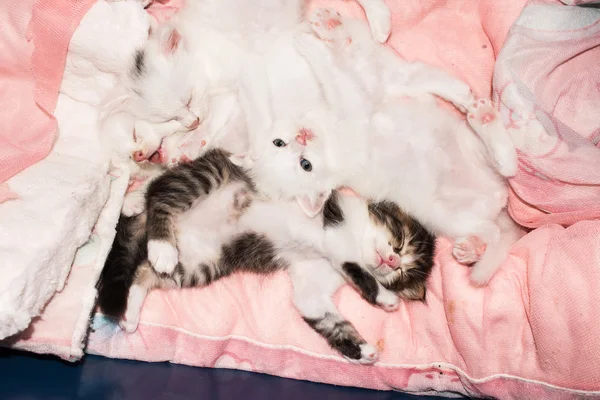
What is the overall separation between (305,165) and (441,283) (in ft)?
2.11

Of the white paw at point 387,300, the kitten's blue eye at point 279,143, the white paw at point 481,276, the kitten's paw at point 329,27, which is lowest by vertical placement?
the white paw at point 387,300

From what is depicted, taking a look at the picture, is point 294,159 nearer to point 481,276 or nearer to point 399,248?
point 399,248

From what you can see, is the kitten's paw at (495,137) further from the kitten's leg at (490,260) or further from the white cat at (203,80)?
the white cat at (203,80)

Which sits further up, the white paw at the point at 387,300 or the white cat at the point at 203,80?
the white cat at the point at 203,80

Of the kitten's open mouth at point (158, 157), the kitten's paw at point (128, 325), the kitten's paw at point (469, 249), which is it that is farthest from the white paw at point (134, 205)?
the kitten's paw at point (469, 249)

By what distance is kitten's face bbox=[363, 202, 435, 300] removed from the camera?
1.81 meters

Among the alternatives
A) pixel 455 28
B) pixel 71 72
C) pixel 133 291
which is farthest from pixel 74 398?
pixel 455 28

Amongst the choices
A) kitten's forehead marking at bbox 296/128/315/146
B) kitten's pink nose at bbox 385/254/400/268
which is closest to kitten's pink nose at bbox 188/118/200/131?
kitten's forehead marking at bbox 296/128/315/146

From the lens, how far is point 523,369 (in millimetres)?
1727

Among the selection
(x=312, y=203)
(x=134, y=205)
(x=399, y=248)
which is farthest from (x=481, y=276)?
(x=134, y=205)

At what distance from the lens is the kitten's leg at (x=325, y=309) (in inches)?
70.9

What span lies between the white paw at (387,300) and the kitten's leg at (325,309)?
0.14m

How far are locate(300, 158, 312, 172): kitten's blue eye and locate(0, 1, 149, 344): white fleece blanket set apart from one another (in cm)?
64

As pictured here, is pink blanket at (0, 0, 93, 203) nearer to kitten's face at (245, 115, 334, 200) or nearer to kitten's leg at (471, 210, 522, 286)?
kitten's face at (245, 115, 334, 200)
